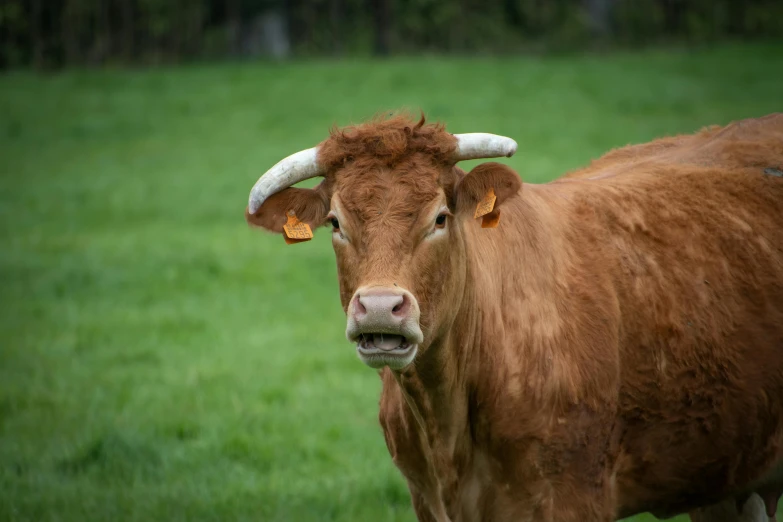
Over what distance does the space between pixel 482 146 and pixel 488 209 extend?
245mm

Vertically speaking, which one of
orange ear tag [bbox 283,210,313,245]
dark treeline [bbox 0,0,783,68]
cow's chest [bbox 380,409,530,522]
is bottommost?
cow's chest [bbox 380,409,530,522]

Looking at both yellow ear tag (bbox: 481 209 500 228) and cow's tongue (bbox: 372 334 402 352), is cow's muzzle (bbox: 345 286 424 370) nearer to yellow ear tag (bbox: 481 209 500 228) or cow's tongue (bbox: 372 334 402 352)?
cow's tongue (bbox: 372 334 402 352)

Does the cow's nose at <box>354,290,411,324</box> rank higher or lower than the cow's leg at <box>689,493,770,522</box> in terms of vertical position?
higher

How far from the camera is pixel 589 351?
13.4 ft

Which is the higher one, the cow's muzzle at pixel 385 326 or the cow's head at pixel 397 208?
the cow's head at pixel 397 208

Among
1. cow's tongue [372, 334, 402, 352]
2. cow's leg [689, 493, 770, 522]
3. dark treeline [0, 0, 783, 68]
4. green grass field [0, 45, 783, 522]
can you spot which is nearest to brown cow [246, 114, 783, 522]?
cow's tongue [372, 334, 402, 352]

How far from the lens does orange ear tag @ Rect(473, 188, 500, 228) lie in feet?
12.9

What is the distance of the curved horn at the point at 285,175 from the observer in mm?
4035

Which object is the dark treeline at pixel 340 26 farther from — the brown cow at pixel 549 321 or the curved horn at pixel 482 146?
the curved horn at pixel 482 146

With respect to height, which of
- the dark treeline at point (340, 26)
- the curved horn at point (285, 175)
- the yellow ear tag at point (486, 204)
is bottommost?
the yellow ear tag at point (486, 204)

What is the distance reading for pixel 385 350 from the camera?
356cm

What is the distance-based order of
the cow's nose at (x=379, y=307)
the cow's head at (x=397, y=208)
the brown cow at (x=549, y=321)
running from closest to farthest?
1. the cow's nose at (x=379, y=307)
2. the cow's head at (x=397, y=208)
3. the brown cow at (x=549, y=321)

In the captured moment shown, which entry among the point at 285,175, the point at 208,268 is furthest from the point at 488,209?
the point at 208,268

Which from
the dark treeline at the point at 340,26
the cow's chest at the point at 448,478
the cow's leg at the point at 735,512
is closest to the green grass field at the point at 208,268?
the cow's chest at the point at 448,478
